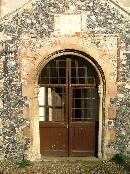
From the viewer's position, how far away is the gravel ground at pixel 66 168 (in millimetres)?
7250

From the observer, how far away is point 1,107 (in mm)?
7828

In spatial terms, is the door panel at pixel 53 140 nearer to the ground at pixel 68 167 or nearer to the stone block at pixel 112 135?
the ground at pixel 68 167

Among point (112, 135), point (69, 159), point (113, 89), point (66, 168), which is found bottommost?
point (66, 168)

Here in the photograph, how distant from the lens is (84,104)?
329 inches

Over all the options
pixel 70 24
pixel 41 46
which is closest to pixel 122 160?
pixel 41 46

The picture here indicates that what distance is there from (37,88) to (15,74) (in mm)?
732

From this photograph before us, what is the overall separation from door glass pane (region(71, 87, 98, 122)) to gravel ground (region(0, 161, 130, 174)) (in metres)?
1.34

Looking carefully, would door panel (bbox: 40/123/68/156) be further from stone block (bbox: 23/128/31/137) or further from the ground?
stone block (bbox: 23/128/31/137)

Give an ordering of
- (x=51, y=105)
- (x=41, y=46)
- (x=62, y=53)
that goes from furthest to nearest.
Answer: (x=51, y=105) → (x=62, y=53) → (x=41, y=46)

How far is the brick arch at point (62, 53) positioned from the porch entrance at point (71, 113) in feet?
1.29

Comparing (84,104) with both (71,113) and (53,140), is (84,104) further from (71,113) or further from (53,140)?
(53,140)

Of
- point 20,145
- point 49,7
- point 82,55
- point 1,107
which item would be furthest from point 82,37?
point 20,145

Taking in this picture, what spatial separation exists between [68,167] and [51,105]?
190cm

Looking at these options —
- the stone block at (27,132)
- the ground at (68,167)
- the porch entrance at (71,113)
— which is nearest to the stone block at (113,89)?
the porch entrance at (71,113)
